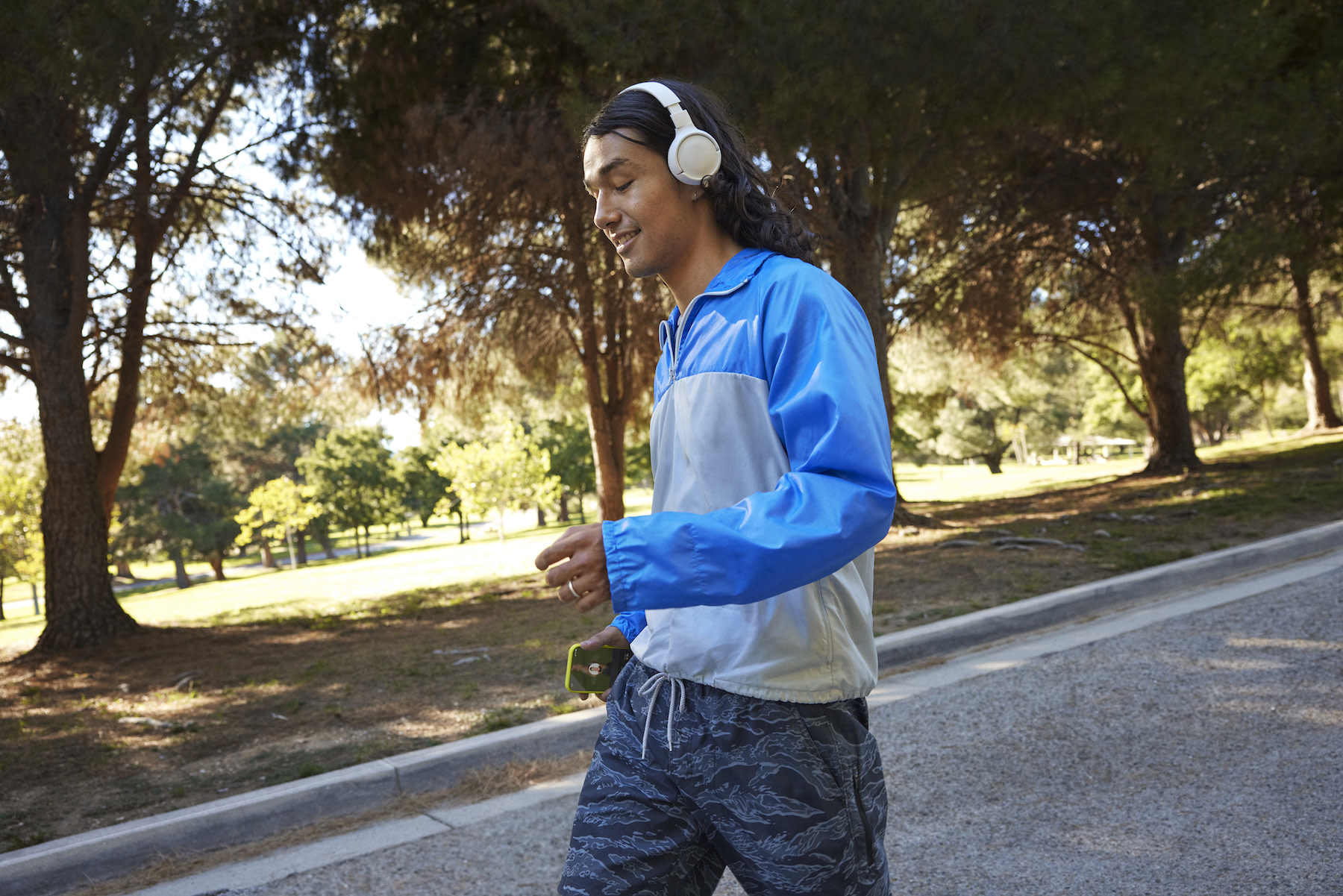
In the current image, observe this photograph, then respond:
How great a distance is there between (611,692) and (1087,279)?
63.9ft

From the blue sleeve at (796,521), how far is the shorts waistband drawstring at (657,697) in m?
0.39

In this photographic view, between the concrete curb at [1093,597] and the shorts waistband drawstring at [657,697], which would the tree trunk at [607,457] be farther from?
the shorts waistband drawstring at [657,697]

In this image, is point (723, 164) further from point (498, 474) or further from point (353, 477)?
point (353, 477)

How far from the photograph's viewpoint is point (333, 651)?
26.8ft

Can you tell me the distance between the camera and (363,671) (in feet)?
23.0

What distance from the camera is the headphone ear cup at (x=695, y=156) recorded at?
148 centimetres

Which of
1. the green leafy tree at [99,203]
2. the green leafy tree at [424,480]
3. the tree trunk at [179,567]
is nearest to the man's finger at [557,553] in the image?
the green leafy tree at [99,203]

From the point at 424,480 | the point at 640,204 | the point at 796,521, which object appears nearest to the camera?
the point at 796,521

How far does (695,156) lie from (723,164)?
0.33 feet

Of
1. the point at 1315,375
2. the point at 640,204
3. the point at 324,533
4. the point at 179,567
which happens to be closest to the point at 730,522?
the point at 640,204

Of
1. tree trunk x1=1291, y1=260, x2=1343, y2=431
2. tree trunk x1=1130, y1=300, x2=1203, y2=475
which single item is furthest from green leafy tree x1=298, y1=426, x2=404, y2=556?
tree trunk x1=1291, y1=260, x2=1343, y2=431

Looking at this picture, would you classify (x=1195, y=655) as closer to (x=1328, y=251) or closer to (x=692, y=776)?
(x=692, y=776)

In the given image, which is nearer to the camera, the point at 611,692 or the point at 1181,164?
the point at 611,692

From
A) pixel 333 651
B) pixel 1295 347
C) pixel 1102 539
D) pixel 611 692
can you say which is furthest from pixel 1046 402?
pixel 611 692
